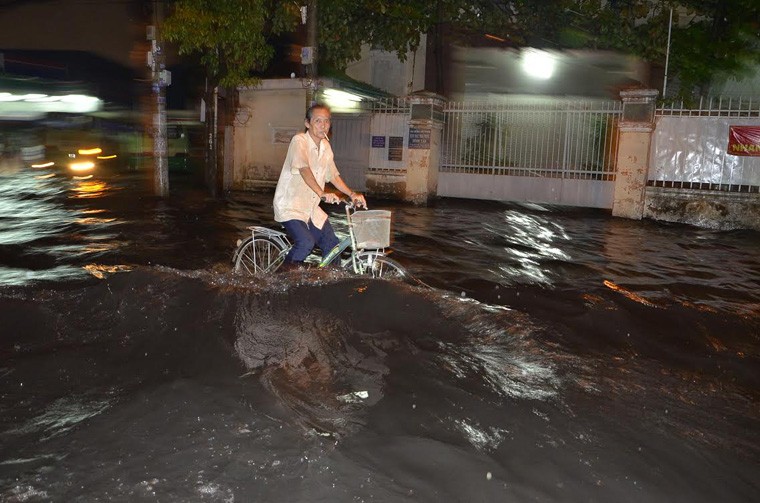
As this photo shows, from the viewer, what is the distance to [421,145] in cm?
1555

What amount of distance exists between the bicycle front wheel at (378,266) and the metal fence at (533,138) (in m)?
10.1

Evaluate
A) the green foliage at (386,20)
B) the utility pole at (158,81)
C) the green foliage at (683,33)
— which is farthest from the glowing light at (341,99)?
the green foliage at (683,33)

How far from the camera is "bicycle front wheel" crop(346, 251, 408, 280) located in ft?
19.2

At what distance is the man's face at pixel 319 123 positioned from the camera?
570cm

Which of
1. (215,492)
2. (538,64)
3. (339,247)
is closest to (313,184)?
(339,247)

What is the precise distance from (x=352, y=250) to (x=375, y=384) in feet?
6.08

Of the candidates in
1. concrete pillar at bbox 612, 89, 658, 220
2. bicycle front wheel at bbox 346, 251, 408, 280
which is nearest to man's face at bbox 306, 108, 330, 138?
bicycle front wheel at bbox 346, 251, 408, 280

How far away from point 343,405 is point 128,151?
23525 millimetres

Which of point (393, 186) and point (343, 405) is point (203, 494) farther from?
point (393, 186)

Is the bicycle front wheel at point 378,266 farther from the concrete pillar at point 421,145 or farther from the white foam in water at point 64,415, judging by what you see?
the concrete pillar at point 421,145

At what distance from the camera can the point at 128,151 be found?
→ 81.8 feet

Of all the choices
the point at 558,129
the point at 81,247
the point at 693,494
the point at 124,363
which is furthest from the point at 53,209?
the point at 693,494

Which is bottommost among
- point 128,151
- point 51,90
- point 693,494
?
point 693,494

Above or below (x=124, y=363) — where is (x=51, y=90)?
above
